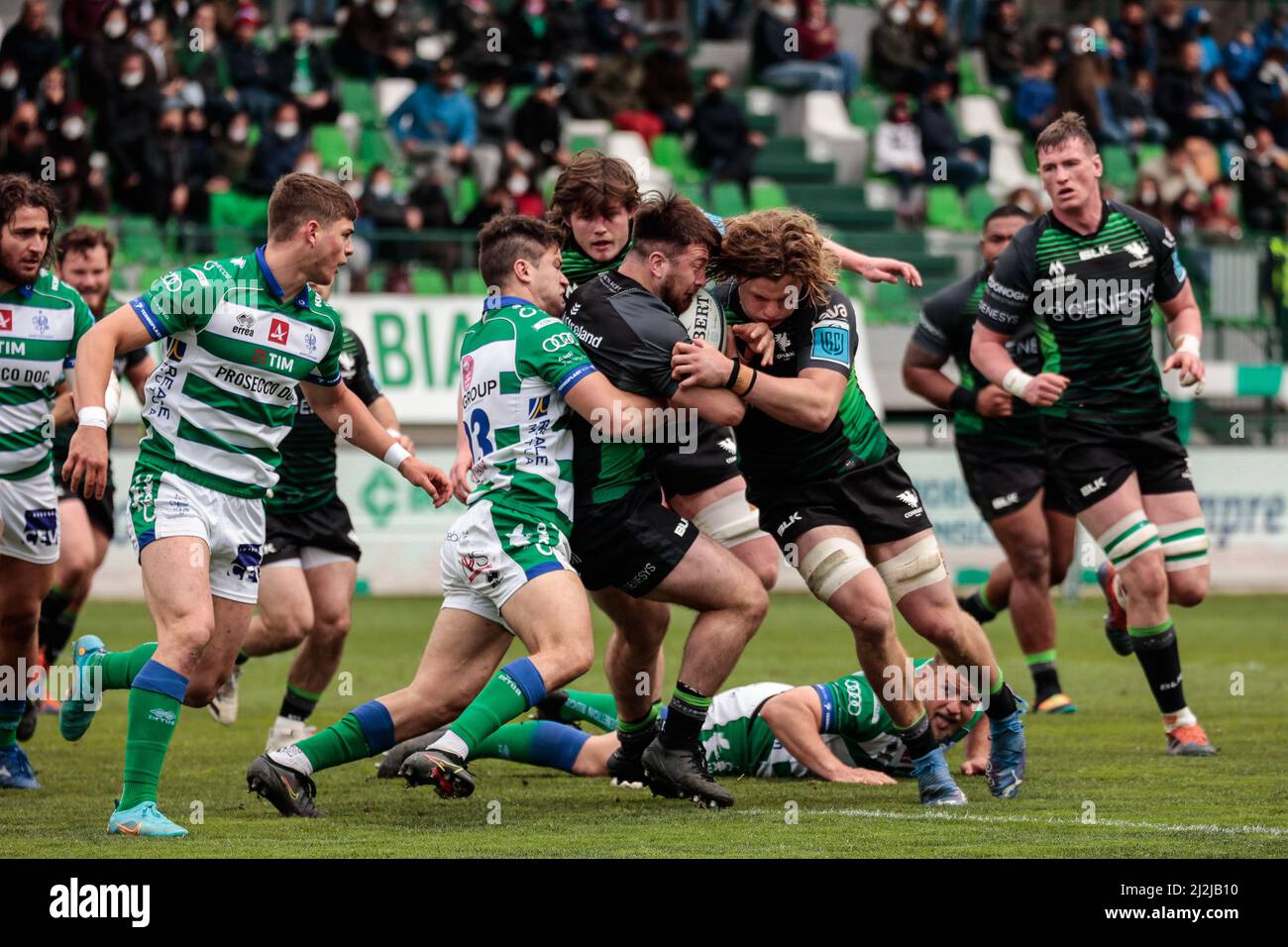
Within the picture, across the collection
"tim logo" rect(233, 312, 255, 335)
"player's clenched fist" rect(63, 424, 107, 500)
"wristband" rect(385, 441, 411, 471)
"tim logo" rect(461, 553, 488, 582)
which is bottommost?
"tim logo" rect(461, 553, 488, 582)

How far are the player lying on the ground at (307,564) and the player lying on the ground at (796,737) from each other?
46.1 inches

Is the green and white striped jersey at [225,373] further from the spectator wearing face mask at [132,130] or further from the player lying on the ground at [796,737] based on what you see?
the spectator wearing face mask at [132,130]

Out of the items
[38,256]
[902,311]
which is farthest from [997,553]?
[38,256]

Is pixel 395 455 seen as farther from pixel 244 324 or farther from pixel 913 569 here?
pixel 913 569

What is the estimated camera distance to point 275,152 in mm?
20812

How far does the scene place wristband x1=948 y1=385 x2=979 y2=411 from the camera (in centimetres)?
1080

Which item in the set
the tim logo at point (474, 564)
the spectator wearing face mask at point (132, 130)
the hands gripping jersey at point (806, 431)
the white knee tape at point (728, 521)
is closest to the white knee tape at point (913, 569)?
the hands gripping jersey at point (806, 431)

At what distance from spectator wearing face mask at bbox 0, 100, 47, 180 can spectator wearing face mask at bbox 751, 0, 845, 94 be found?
1038 cm

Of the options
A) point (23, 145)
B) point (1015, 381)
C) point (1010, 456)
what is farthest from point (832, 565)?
point (23, 145)

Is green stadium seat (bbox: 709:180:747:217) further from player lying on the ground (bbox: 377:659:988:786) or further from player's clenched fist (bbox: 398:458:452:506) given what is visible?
player's clenched fist (bbox: 398:458:452:506)

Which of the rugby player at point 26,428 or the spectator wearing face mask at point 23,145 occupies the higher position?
the spectator wearing face mask at point 23,145

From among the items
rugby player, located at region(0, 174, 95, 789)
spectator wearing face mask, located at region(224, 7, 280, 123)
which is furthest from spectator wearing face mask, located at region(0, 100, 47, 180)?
Answer: rugby player, located at region(0, 174, 95, 789)

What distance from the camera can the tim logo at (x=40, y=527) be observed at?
313 inches
